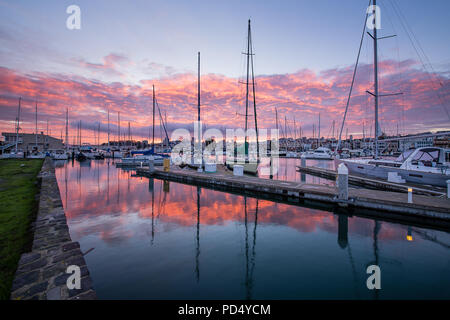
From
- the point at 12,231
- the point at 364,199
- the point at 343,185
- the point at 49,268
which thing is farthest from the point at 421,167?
the point at 12,231

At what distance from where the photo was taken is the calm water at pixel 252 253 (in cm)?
532

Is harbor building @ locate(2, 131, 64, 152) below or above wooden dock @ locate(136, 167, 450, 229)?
above

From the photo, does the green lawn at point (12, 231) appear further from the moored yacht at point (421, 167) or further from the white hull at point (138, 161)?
the white hull at point (138, 161)

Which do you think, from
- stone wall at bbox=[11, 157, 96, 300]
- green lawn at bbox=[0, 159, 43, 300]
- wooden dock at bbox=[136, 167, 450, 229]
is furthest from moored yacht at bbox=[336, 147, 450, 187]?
green lawn at bbox=[0, 159, 43, 300]

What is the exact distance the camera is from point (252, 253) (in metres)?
7.40

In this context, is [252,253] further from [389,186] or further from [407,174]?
[407,174]

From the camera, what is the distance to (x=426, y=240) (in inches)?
328

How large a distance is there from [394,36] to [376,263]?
22460 millimetres

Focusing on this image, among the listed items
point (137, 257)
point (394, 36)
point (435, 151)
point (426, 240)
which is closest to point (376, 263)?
point (426, 240)

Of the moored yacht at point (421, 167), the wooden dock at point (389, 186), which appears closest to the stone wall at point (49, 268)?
the wooden dock at point (389, 186)

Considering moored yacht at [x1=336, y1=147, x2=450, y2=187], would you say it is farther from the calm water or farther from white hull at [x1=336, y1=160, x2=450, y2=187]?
the calm water

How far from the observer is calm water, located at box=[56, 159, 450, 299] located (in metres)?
5.32

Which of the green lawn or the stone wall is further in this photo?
the green lawn
